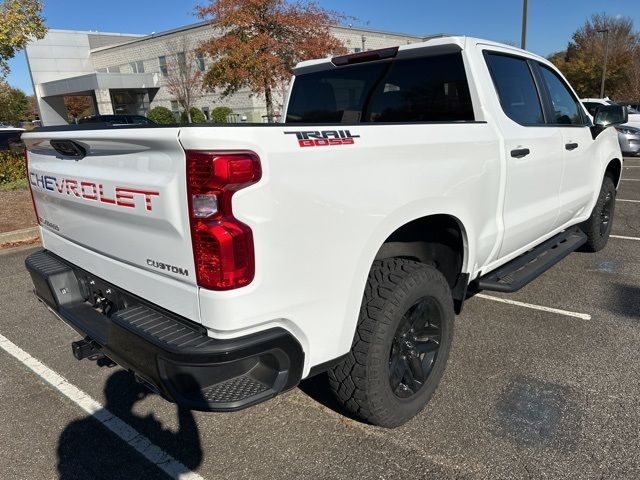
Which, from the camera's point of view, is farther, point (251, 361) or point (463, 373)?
point (463, 373)

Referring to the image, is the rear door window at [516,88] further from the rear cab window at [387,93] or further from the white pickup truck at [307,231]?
the rear cab window at [387,93]

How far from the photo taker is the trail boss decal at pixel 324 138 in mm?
1871

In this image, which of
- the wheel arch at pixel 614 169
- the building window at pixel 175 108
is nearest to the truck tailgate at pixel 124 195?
the wheel arch at pixel 614 169

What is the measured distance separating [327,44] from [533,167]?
16198 mm

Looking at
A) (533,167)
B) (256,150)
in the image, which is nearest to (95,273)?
(256,150)

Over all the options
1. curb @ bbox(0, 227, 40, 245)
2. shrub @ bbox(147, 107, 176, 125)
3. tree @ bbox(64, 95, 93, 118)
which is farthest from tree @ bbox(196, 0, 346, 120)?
tree @ bbox(64, 95, 93, 118)

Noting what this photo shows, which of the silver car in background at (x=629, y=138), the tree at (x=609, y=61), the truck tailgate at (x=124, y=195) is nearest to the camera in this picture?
the truck tailgate at (x=124, y=195)

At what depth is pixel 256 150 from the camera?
1.72 m

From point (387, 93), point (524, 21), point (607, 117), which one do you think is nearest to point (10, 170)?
point (387, 93)

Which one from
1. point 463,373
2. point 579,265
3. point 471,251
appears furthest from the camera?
point 579,265

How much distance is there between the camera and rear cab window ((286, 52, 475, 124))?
126 inches

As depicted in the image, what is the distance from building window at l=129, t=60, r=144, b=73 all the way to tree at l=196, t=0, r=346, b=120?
31678mm

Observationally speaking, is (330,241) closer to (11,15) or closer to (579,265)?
(579,265)

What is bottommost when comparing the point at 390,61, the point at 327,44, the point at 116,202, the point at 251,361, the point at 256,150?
the point at 251,361
